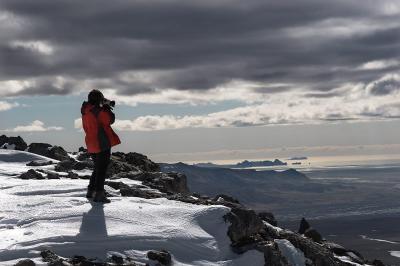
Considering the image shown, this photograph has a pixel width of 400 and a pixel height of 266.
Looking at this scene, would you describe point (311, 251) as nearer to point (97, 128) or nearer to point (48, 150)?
point (97, 128)

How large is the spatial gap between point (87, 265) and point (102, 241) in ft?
3.53

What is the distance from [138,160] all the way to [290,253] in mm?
18434

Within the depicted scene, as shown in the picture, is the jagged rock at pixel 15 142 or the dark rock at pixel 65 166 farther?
the jagged rock at pixel 15 142

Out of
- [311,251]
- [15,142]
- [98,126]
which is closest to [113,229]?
[98,126]

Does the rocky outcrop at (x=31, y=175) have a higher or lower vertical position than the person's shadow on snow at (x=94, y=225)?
higher

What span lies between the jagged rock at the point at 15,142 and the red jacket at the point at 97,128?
2600cm

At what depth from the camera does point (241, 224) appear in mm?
18422

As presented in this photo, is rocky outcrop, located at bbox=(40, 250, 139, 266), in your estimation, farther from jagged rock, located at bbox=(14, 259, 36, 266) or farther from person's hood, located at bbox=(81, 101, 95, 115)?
person's hood, located at bbox=(81, 101, 95, 115)

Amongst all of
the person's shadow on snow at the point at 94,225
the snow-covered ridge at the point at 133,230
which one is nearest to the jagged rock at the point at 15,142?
the snow-covered ridge at the point at 133,230

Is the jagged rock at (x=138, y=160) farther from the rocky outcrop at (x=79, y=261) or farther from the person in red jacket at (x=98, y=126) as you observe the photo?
the rocky outcrop at (x=79, y=261)

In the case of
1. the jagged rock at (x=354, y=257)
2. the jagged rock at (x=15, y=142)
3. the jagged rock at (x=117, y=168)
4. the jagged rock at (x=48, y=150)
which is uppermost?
the jagged rock at (x=15, y=142)

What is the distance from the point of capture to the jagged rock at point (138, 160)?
36156 mm

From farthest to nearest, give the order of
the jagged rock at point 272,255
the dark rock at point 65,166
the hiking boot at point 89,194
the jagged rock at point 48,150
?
the jagged rock at point 48,150 → the dark rock at point 65,166 → the hiking boot at point 89,194 → the jagged rock at point 272,255

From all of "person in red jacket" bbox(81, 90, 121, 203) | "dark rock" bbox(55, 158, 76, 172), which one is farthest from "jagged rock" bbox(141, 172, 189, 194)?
"person in red jacket" bbox(81, 90, 121, 203)
